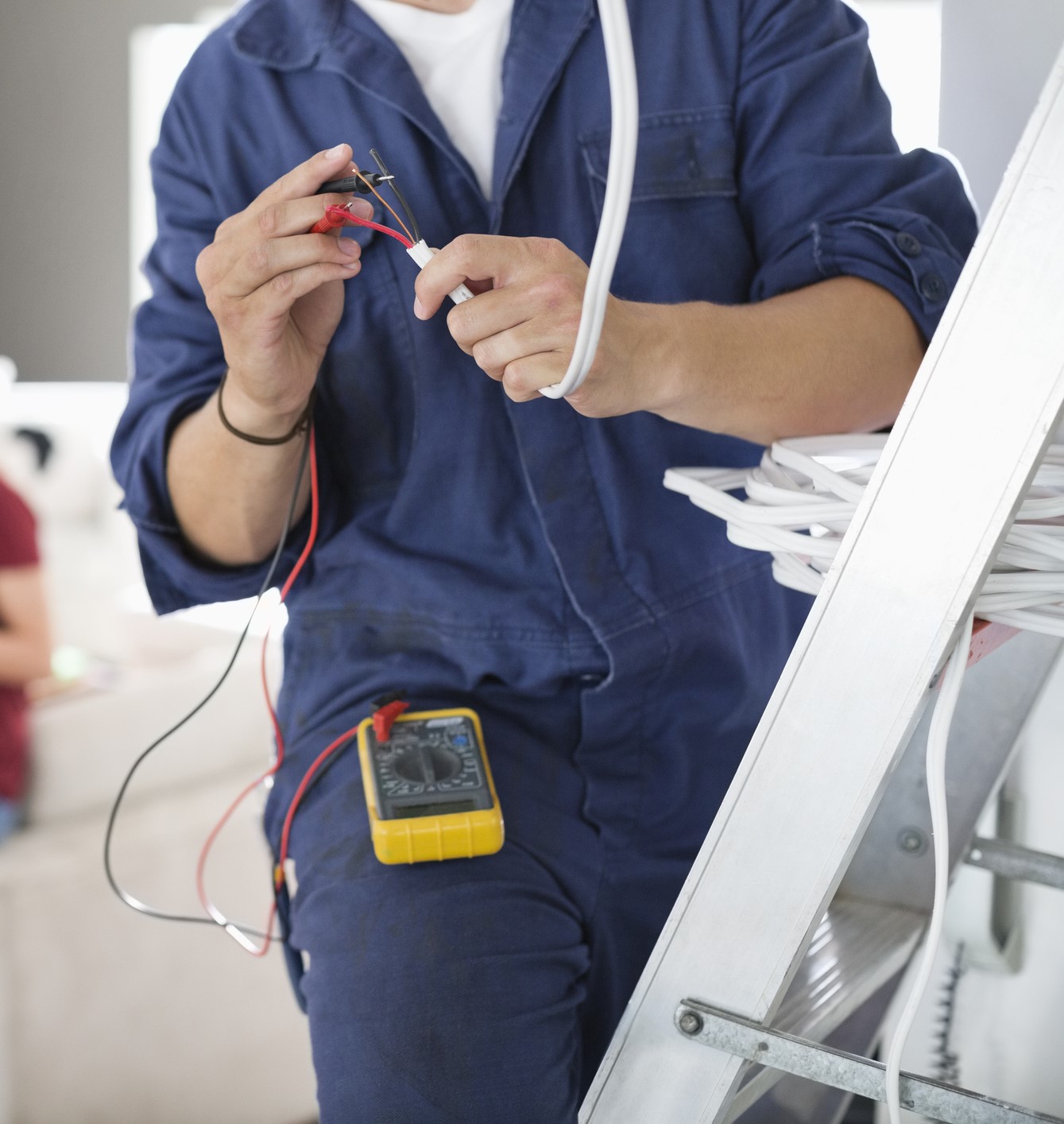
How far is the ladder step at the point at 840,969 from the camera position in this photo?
0.64 meters

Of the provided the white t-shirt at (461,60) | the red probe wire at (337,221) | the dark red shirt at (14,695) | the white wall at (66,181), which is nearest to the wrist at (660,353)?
the red probe wire at (337,221)

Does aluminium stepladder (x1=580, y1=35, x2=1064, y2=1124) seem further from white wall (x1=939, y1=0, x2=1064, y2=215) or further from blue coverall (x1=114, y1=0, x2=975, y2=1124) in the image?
white wall (x1=939, y1=0, x2=1064, y2=215)

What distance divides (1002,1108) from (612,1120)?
182 millimetres

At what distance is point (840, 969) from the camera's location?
75cm

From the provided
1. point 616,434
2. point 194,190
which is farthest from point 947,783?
point 194,190

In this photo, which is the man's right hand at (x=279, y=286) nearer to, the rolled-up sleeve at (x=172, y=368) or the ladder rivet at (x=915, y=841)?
the rolled-up sleeve at (x=172, y=368)

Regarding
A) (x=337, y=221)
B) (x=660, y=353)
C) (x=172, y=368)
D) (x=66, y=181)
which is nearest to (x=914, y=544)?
(x=660, y=353)

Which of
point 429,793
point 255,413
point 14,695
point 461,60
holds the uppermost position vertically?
point 461,60

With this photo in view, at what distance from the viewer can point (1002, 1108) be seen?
0.50 metres

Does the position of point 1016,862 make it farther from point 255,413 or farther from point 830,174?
point 255,413

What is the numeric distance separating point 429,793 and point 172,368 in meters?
0.38

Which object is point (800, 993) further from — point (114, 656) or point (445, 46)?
point (114, 656)

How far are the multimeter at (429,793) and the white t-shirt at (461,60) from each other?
1.23 feet

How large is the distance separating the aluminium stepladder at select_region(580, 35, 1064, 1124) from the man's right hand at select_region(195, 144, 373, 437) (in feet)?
0.96
